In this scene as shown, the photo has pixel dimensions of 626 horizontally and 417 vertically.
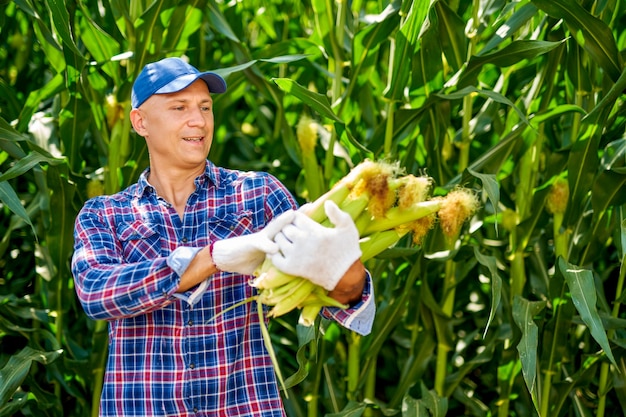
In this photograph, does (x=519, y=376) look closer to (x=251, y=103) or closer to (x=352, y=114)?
(x=352, y=114)

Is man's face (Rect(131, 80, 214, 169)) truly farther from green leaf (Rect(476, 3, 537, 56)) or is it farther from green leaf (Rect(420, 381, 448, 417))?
green leaf (Rect(420, 381, 448, 417))

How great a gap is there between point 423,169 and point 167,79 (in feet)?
3.27

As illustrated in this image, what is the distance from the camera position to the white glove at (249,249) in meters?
1.67

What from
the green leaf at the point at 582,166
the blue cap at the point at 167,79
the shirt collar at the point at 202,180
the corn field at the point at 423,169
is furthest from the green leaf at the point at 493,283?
the blue cap at the point at 167,79

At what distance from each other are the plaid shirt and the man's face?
0.10m

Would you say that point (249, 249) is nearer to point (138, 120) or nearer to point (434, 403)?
point (138, 120)

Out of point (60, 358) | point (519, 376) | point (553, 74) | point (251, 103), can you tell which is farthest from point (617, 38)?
point (60, 358)

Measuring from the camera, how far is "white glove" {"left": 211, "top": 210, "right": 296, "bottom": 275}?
167cm

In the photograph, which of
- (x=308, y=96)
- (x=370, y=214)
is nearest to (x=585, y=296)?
(x=308, y=96)

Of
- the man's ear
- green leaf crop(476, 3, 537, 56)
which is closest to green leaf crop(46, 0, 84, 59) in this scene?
the man's ear

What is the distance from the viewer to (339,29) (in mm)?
3053

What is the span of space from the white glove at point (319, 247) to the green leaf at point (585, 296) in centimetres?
115

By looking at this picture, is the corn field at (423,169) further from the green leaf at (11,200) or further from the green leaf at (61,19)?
the green leaf at (11,200)

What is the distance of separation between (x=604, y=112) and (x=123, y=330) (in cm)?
164
